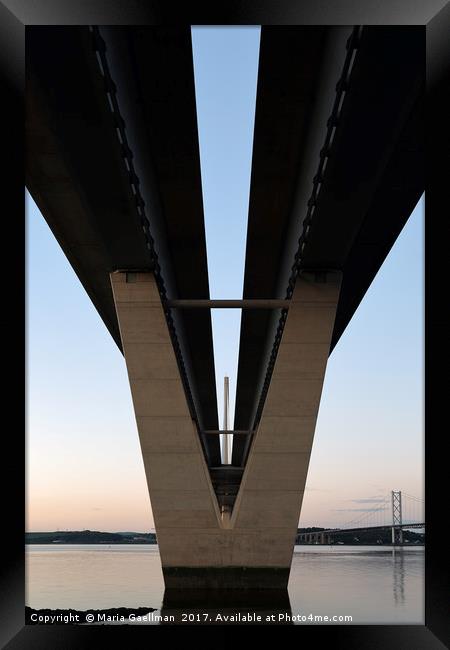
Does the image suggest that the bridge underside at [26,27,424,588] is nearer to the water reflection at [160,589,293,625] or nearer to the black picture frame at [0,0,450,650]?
the water reflection at [160,589,293,625]

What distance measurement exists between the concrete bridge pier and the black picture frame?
17.4 meters

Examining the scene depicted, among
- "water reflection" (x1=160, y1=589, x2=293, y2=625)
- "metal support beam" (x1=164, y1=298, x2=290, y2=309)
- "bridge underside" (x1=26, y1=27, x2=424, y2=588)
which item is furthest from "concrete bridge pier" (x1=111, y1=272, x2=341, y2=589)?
"metal support beam" (x1=164, y1=298, x2=290, y2=309)

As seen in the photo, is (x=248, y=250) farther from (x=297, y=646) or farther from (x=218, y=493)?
(x=218, y=493)

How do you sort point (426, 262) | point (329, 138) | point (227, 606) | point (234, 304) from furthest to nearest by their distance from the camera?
point (234, 304) < point (227, 606) < point (329, 138) < point (426, 262)

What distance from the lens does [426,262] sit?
5992 millimetres

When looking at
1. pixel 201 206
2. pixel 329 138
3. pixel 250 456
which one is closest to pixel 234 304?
pixel 201 206

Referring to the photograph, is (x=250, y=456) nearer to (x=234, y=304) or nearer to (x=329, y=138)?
(x=234, y=304)

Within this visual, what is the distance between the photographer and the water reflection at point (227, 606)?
65.5ft

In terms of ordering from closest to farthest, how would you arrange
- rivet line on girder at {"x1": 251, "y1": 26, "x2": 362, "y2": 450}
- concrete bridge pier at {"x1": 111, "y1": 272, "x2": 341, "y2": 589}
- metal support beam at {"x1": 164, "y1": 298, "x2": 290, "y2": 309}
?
rivet line on girder at {"x1": 251, "y1": 26, "x2": 362, "y2": 450}, concrete bridge pier at {"x1": 111, "y1": 272, "x2": 341, "y2": 589}, metal support beam at {"x1": 164, "y1": 298, "x2": 290, "y2": 309}

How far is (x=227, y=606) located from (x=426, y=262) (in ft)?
56.9

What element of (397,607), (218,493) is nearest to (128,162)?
(397,607)

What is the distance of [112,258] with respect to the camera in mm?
22234

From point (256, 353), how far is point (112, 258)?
15.5 meters

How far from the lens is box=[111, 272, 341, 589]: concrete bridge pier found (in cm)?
2369
